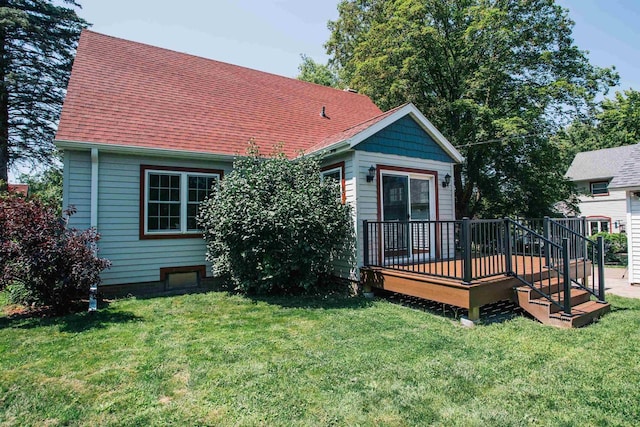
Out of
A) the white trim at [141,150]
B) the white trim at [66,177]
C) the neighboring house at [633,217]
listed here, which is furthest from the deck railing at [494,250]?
the white trim at [66,177]

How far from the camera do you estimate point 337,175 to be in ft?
24.7

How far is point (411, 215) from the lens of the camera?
7777 millimetres

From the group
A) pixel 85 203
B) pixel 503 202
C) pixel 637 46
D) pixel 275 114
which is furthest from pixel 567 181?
pixel 85 203

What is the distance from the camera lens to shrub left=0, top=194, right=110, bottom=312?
16.6ft

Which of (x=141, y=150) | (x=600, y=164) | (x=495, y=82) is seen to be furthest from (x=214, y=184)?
(x=600, y=164)

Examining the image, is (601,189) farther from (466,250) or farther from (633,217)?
(466,250)

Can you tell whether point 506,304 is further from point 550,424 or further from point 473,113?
point 473,113

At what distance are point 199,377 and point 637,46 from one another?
2205 cm

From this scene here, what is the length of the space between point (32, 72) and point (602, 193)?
1289 inches

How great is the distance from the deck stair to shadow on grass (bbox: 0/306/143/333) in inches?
234

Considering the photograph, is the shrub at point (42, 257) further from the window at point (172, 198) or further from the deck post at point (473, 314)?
the deck post at point (473, 314)

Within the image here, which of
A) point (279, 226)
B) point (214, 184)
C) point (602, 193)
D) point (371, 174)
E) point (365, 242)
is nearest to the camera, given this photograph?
point (279, 226)

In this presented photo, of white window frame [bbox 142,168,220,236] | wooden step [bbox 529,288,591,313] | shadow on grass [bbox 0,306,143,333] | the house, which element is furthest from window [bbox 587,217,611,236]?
shadow on grass [bbox 0,306,143,333]

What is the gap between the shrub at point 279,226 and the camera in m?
6.29
